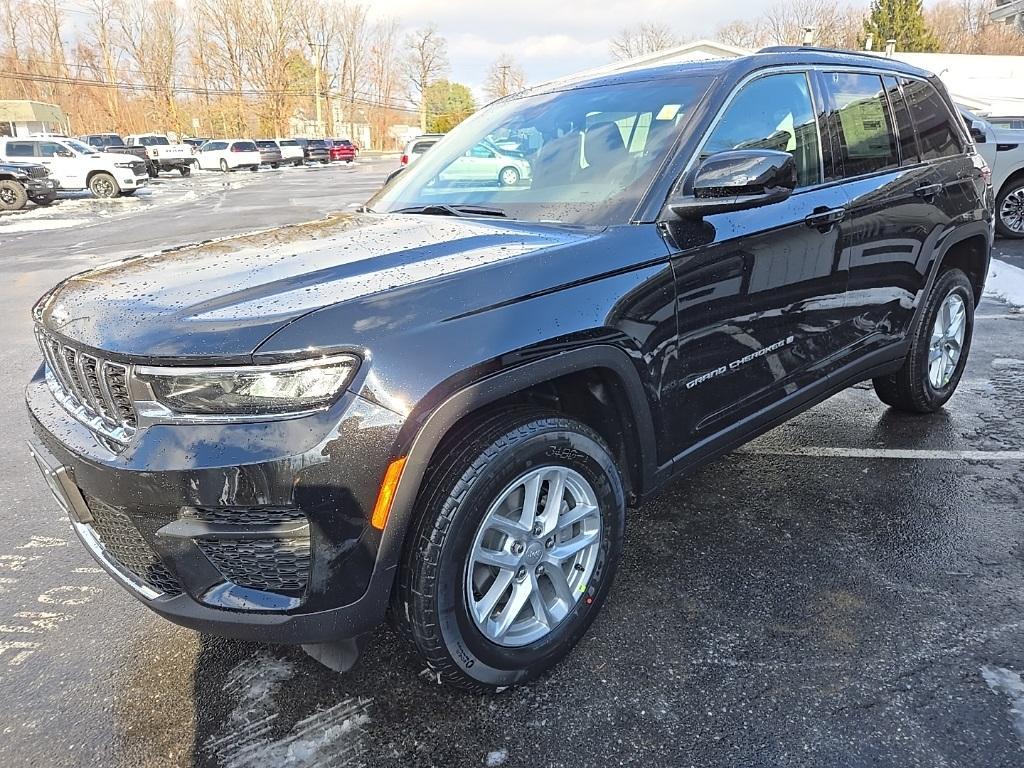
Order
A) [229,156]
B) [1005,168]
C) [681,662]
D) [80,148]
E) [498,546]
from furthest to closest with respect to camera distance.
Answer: [229,156]
[80,148]
[1005,168]
[681,662]
[498,546]

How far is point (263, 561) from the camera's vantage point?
1.78 m

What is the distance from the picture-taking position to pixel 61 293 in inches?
93.5

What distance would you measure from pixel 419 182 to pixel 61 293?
1.59 m

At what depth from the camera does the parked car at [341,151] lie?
184ft

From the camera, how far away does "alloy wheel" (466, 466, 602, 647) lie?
82.2 inches

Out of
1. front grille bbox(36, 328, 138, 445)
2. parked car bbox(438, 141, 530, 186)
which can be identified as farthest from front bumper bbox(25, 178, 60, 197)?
front grille bbox(36, 328, 138, 445)

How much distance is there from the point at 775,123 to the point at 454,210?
1362 millimetres

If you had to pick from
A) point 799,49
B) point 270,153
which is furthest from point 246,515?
point 270,153

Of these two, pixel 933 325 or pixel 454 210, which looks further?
pixel 933 325

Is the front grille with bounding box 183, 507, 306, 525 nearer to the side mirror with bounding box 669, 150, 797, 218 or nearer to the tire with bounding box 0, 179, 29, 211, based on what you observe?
the side mirror with bounding box 669, 150, 797, 218

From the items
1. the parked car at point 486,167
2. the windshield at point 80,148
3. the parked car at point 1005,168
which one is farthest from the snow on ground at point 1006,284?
the windshield at point 80,148

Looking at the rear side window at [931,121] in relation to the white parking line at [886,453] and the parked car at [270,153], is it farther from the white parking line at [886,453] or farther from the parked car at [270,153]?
the parked car at [270,153]

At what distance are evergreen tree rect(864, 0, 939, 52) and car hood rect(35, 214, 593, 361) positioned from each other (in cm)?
6568

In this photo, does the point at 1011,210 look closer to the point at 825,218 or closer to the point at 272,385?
the point at 825,218
